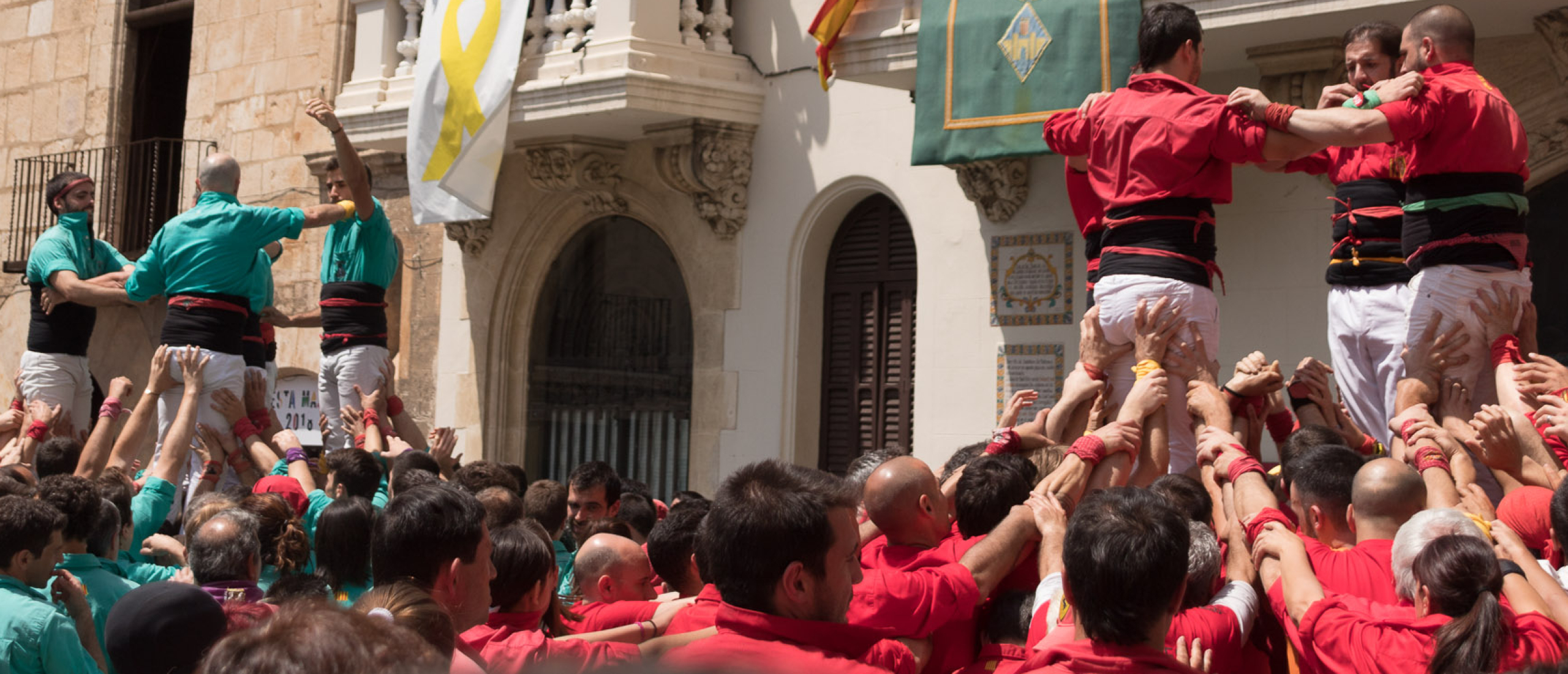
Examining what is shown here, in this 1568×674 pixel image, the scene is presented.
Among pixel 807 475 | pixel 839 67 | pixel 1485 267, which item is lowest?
pixel 807 475

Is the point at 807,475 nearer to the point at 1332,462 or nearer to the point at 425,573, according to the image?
the point at 425,573

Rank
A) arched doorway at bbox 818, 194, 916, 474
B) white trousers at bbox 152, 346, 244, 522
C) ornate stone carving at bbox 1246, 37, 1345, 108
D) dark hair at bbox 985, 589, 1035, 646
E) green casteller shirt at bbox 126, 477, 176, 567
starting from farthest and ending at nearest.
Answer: arched doorway at bbox 818, 194, 916, 474
ornate stone carving at bbox 1246, 37, 1345, 108
white trousers at bbox 152, 346, 244, 522
green casteller shirt at bbox 126, 477, 176, 567
dark hair at bbox 985, 589, 1035, 646

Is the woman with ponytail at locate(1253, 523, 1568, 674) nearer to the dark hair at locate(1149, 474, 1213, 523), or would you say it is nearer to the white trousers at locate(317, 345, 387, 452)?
the dark hair at locate(1149, 474, 1213, 523)

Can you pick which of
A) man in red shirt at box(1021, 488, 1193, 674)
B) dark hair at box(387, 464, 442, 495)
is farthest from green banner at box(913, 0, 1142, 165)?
man in red shirt at box(1021, 488, 1193, 674)

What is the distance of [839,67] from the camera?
9922 mm

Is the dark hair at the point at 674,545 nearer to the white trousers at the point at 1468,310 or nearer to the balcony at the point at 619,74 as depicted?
the white trousers at the point at 1468,310

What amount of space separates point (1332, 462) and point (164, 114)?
1531 cm

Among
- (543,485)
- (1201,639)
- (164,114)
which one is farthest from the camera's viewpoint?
(164,114)

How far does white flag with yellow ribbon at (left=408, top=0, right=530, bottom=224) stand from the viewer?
35.7 ft

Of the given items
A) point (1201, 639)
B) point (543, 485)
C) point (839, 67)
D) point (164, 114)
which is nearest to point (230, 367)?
point (543, 485)

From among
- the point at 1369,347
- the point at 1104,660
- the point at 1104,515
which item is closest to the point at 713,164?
the point at 1369,347

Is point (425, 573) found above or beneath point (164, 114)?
beneath

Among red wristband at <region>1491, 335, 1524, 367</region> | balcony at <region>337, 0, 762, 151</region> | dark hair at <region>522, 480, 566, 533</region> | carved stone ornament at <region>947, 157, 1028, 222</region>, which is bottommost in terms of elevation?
dark hair at <region>522, 480, 566, 533</region>

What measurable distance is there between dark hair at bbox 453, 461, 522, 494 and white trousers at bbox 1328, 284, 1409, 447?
3.27 meters
